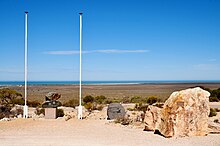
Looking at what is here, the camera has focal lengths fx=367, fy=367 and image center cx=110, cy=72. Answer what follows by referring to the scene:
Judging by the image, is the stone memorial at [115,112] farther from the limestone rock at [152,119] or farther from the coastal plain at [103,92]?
the coastal plain at [103,92]

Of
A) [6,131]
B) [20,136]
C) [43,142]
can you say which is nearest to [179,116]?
[43,142]

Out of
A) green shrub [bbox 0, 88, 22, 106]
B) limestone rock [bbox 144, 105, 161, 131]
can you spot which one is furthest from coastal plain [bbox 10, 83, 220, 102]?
limestone rock [bbox 144, 105, 161, 131]

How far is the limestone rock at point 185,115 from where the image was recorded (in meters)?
14.9

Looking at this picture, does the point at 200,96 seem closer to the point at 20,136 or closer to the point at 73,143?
the point at 73,143

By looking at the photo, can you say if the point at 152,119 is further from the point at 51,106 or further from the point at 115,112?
the point at 51,106

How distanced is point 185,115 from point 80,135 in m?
4.46

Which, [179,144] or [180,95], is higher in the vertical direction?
[180,95]

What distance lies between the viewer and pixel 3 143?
13078mm

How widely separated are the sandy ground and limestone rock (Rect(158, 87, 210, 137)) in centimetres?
44

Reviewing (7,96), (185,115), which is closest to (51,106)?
(185,115)

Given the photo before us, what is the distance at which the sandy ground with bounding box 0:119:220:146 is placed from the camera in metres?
13.5

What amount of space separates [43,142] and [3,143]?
4.60ft

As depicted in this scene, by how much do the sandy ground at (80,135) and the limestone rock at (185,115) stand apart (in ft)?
1.44

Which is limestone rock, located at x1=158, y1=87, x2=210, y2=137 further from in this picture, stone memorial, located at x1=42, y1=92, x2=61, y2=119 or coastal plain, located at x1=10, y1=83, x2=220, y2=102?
coastal plain, located at x1=10, y1=83, x2=220, y2=102
